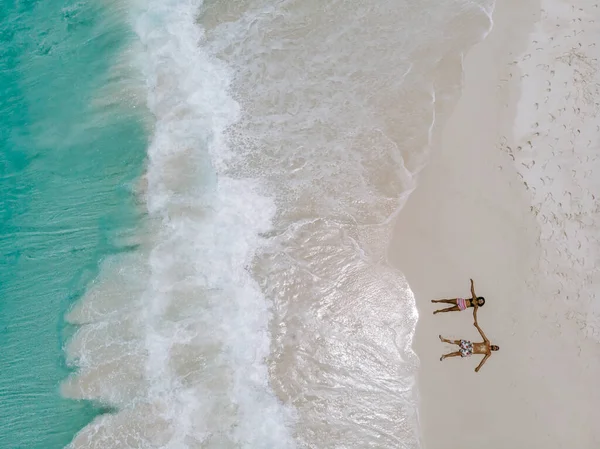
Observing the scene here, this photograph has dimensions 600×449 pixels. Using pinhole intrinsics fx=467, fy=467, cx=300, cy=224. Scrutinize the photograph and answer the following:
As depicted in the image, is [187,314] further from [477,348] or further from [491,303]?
[491,303]

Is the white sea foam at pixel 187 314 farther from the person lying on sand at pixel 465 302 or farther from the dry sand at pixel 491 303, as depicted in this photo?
the person lying on sand at pixel 465 302

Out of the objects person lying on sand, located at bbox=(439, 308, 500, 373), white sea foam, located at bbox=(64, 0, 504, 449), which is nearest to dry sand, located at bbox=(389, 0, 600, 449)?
person lying on sand, located at bbox=(439, 308, 500, 373)

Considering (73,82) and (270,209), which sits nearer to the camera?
(270,209)

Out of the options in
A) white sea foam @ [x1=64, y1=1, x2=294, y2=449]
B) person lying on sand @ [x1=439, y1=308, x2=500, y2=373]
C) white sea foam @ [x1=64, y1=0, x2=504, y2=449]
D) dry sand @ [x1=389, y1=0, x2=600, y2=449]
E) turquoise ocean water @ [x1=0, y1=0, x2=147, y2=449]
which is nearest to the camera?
dry sand @ [x1=389, y1=0, x2=600, y2=449]

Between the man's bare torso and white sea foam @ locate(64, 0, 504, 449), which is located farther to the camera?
white sea foam @ locate(64, 0, 504, 449)

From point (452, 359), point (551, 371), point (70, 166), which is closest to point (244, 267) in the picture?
point (452, 359)

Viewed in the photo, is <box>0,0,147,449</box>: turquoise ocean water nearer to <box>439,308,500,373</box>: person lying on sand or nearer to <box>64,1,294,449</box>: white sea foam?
<box>64,1,294,449</box>: white sea foam

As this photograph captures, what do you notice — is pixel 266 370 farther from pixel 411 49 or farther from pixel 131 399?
pixel 411 49
